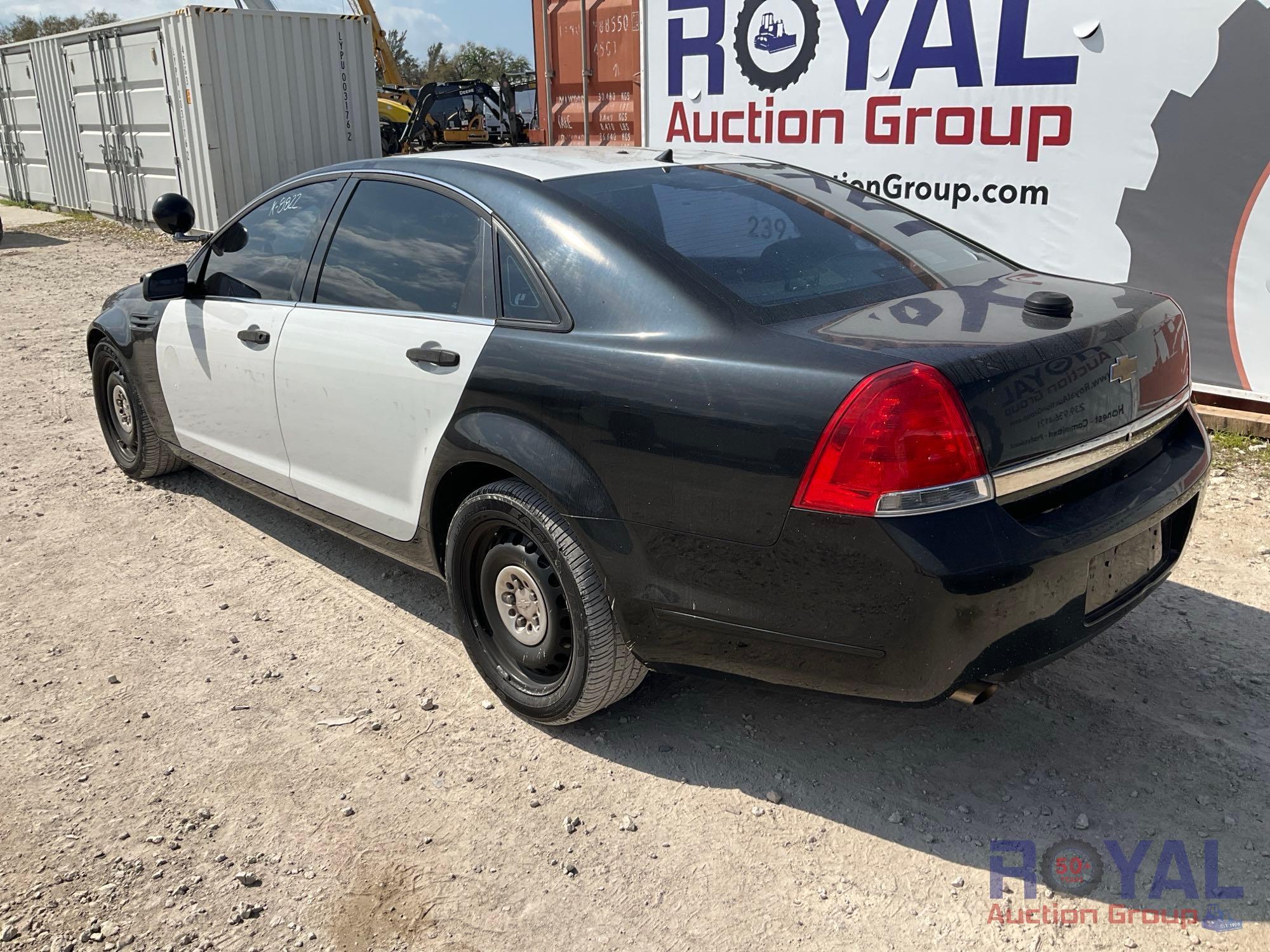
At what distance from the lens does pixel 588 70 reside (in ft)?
30.1

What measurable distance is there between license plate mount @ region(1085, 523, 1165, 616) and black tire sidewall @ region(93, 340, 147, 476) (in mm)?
4121

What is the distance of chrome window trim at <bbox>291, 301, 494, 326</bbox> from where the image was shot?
120 inches

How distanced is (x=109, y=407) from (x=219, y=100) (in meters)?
9.27

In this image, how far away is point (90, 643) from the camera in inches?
143

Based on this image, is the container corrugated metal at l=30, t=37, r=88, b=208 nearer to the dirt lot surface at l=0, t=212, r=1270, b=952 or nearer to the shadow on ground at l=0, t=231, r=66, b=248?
the shadow on ground at l=0, t=231, r=66, b=248

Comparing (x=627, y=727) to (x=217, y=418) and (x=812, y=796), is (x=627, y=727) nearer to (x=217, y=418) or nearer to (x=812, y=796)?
(x=812, y=796)

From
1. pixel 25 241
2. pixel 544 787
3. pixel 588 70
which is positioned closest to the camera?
pixel 544 787

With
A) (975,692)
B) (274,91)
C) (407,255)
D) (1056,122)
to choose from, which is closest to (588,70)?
(1056,122)

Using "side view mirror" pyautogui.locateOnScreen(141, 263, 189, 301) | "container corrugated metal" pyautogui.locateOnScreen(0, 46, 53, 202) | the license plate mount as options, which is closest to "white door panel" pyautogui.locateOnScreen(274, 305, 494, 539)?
"side view mirror" pyautogui.locateOnScreen(141, 263, 189, 301)

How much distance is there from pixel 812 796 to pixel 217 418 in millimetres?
2778

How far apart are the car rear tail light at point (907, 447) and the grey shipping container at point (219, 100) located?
41.9ft

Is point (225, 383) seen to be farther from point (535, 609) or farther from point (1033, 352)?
point (1033, 352)

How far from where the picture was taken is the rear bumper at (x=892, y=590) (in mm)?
2238

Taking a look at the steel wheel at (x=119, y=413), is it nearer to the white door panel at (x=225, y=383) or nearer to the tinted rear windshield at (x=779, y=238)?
the white door panel at (x=225, y=383)
